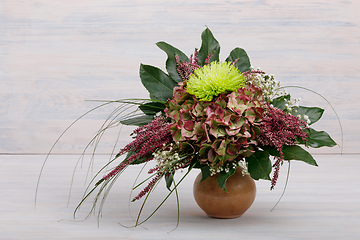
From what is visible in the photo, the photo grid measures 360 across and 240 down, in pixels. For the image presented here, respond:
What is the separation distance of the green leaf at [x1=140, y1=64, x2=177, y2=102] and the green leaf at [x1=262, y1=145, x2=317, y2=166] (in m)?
0.22

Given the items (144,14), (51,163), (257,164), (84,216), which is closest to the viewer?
(257,164)

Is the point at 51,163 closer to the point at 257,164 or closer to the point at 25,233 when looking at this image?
the point at 25,233

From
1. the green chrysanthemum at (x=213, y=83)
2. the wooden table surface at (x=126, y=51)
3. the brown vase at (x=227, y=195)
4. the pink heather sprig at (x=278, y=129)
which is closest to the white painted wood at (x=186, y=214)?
the brown vase at (x=227, y=195)

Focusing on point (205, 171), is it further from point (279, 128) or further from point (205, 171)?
point (279, 128)

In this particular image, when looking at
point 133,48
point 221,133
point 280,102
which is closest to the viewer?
point 221,133

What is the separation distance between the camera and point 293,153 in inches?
24.1

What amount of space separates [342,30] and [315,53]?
169 mm

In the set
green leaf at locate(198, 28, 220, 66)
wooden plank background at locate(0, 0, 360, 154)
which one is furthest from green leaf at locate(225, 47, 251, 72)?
wooden plank background at locate(0, 0, 360, 154)

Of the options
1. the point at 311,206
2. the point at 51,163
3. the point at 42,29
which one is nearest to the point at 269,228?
the point at 311,206

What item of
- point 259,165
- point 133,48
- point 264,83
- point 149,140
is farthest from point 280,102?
point 133,48

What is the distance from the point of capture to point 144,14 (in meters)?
1.76

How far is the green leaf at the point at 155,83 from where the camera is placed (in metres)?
0.73

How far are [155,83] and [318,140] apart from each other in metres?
0.32

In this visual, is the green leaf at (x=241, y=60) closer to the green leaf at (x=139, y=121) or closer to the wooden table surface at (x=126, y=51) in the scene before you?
the green leaf at (x=139, y=121)
